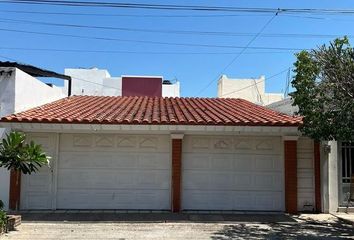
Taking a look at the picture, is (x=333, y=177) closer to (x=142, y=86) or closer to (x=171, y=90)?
(x=142, y=86)

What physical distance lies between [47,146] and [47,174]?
0.79 m

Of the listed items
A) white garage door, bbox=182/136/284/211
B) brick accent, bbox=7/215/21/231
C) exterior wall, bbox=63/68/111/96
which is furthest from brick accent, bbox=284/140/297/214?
exterior wall, bbox=63/68/111/96

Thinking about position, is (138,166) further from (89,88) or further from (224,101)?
(89,88)

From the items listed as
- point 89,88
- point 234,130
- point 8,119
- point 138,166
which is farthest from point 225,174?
point 89,88

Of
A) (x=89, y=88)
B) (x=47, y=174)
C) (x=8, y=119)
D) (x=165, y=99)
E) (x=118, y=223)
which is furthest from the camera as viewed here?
(x=89, y=88)

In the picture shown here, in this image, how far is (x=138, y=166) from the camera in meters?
13.5

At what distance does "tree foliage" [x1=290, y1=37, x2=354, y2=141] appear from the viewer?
31.6ft

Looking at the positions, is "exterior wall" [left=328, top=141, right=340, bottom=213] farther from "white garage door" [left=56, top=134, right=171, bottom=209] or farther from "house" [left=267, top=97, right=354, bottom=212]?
"white garage door" [left=56, top=134, right=171, bottom=209]

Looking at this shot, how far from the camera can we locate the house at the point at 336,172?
1361 centimetres

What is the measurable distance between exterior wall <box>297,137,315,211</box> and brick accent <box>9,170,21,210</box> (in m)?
7.84

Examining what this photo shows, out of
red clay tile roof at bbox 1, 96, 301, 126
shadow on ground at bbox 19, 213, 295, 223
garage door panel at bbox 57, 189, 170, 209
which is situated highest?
red clay tile roof at bbox 1, 96, 301, 126

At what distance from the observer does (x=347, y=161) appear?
1393cm

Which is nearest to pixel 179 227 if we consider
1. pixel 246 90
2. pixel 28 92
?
pixel 28 92

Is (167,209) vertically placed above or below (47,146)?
below
